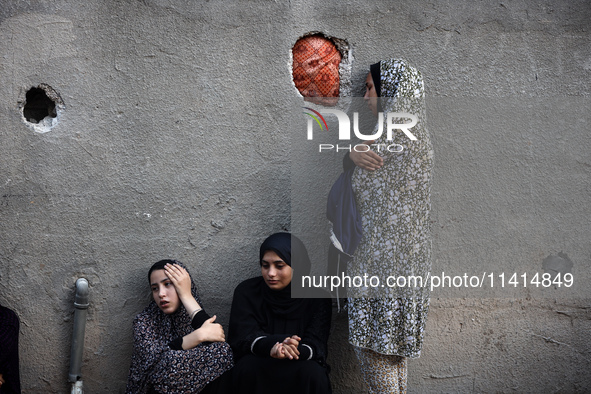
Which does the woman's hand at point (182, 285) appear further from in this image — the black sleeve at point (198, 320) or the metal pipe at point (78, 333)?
the metal pipe at point (78, 333)

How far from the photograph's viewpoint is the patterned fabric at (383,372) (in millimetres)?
2967

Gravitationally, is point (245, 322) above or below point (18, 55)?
below

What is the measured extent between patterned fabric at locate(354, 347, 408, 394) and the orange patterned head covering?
4.55ft

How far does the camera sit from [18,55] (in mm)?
3137

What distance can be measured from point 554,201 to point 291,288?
5.31 feet

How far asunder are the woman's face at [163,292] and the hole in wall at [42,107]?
956mm

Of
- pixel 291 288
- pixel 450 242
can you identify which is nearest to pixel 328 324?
pixel 291 288

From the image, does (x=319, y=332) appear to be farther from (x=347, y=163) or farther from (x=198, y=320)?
(x=347, y=163)

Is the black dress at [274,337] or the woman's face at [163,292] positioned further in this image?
the woman's face at [163,292]

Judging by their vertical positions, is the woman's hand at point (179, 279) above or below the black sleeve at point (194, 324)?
above

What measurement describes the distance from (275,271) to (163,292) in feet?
1.89

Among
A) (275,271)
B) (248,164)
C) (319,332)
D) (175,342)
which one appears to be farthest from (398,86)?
(175,342)

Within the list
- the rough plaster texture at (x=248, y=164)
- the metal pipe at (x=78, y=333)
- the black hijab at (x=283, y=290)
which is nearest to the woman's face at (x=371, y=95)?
the rough plaster texture at (x=248, y=164)

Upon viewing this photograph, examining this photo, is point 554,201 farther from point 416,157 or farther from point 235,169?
point 235,169
